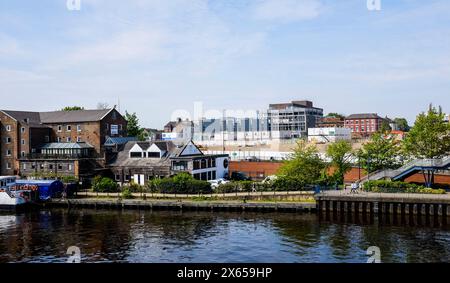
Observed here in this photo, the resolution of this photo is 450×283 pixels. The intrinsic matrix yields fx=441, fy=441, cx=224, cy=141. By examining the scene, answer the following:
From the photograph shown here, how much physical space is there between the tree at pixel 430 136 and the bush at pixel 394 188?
7.09m

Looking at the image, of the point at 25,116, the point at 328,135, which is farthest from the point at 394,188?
the point at 328,135

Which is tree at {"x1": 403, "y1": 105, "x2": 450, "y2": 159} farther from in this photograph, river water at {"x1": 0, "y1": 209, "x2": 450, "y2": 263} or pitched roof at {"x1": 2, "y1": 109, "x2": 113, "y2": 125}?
pitched roof at {"x1": 2, "y1": 109, "x2": 113, "y2": 125}

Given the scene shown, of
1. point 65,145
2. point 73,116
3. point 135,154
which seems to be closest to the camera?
point 135,154

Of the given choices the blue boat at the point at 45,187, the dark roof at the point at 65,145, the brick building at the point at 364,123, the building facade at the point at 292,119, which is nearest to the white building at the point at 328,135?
the brick building at the point at 364,123

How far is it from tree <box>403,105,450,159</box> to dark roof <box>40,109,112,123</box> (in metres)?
49.6

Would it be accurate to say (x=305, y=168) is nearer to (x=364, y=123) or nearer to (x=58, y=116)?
(x=58, y=116)

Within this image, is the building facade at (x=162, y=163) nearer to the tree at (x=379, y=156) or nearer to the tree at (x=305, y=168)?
the tree at (x=305, y=168)

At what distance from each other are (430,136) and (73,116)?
191 feet

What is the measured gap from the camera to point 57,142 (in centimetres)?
7725

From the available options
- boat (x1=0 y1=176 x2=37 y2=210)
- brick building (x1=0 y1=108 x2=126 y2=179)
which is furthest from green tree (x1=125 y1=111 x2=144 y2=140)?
boat (x1=0 y1=176 x2=37 y2=210)

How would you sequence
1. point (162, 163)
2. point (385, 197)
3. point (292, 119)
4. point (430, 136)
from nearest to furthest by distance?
point (385, 197) < point (430, 136) < point (162, 163) < point (292, 119)

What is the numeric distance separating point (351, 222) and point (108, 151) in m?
44.5

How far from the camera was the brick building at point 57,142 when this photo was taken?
72.6 metres

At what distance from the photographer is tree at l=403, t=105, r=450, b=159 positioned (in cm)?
5703
